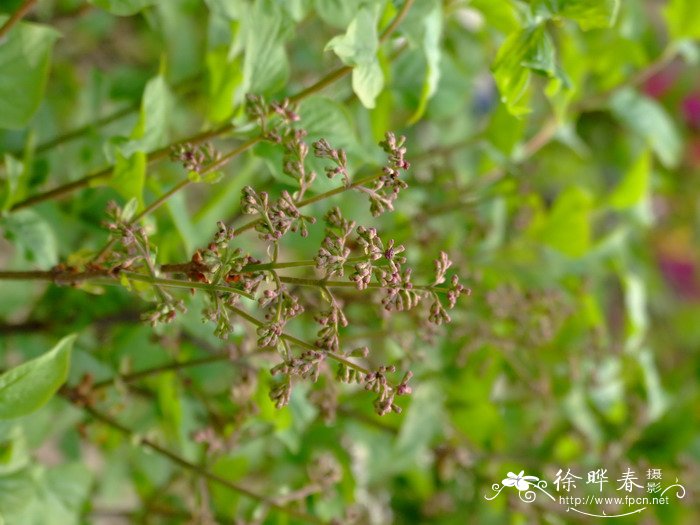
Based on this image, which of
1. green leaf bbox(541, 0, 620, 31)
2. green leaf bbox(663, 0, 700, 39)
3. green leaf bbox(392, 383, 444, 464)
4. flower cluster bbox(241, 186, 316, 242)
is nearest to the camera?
flower cluster bbox(241, 186, 316, 242)

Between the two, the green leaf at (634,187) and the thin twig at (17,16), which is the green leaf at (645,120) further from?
the thin twig at (17,16)

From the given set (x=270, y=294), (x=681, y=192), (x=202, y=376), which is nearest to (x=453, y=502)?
(x=202, y=376)

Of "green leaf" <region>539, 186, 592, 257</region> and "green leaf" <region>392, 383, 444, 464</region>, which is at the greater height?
"green leaf" <region>539, 186, 592, 257</region>

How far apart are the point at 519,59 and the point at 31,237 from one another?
29cm

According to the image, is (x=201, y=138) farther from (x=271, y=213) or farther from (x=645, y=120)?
(x=645, y=120)

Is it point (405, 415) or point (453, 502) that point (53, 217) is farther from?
point (453, 502)

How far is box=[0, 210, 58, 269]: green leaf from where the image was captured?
0.45 m

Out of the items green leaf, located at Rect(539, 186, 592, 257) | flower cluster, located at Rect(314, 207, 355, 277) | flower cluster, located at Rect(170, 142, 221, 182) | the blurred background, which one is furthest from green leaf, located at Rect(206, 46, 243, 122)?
green leaf, located at Rect(539, 186, 592, 257)

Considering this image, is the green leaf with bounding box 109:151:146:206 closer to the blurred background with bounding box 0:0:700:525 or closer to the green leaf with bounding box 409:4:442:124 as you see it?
the blurred background with bounding box 0:0:700:525

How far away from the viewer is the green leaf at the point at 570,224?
756 millimetres

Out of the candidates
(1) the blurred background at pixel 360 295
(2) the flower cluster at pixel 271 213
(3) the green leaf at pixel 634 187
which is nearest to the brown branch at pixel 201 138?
(1) the blurred background at pixel 360 295

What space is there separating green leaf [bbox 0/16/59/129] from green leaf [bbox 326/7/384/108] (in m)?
0.16

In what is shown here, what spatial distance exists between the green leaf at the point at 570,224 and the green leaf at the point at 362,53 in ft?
1.26

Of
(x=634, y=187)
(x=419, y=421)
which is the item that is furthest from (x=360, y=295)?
(x=634, y=187)
